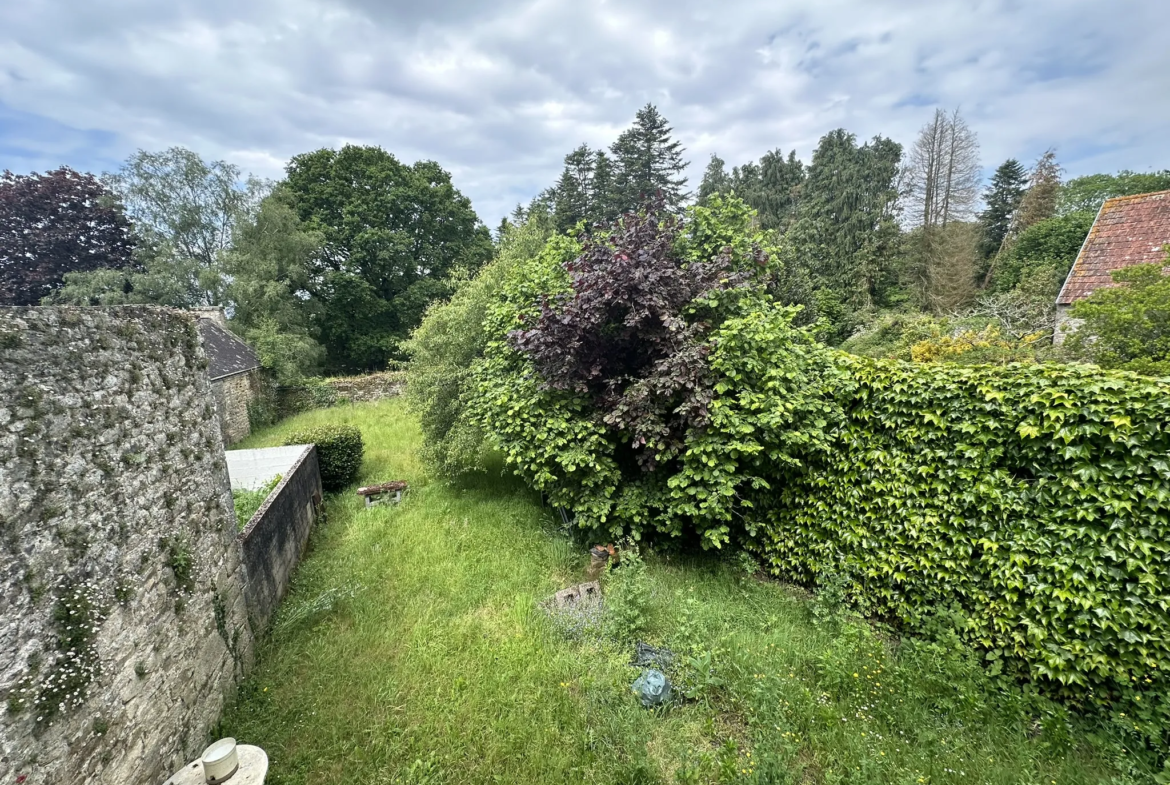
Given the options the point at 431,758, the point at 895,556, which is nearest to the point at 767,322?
the point at 895,556

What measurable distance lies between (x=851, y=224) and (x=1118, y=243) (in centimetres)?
1400

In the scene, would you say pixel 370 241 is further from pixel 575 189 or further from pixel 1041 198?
pixel 1041 198

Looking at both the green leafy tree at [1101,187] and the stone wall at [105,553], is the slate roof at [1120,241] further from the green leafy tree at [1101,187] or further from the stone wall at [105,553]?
the green leafy tree at [1101,187]

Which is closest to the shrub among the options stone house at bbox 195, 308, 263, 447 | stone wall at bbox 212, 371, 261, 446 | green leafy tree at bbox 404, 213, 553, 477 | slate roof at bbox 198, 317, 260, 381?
green leafy tree at bbox 404, 213, 553, 477

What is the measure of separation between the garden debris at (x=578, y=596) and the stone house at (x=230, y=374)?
1225cm

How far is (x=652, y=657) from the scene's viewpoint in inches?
166

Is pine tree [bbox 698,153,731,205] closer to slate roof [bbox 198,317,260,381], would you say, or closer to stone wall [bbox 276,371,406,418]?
stone wall [bbox 276,371,406,418]

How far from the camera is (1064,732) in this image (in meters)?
3.31

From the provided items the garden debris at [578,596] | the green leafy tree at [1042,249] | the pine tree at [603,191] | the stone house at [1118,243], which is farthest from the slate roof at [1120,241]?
the pine tree at [603,191]

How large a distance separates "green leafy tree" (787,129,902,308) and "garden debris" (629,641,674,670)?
73.7 feet

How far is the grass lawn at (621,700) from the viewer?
321 cm

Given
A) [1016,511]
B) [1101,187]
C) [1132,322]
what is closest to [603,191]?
[1132,322]

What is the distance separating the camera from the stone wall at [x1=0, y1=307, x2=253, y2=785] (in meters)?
2.15

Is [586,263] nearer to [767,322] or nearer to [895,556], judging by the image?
[767,322]
